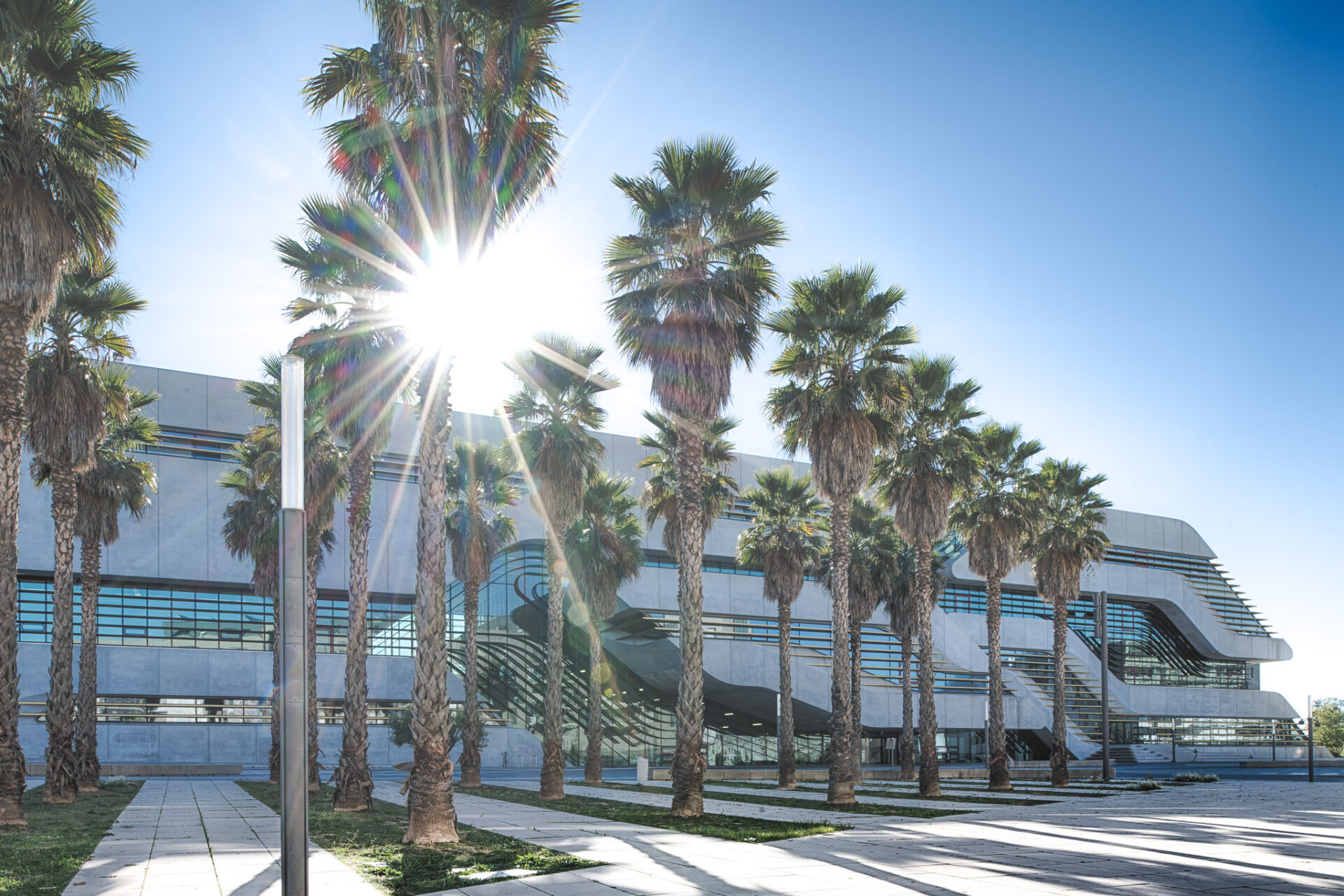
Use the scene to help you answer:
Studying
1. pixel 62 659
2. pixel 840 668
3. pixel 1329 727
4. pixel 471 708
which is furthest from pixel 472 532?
pixel 1329 727

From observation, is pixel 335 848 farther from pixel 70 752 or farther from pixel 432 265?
pixel 70 752

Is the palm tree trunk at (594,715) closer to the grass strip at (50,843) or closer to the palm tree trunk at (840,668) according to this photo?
the palm tree trunk at (840,668)

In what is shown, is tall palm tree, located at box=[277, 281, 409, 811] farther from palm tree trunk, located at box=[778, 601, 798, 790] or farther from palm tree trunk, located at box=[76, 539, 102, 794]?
palm tree trunk, located at box=[778, 601, 798, 790]

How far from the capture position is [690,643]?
2005 centimetres

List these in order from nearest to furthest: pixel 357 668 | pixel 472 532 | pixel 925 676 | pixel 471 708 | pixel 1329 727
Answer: pixel 357 668 < pixel 925 676 < pixel 471 708 < pixel 472 532 < pixel 1329 727

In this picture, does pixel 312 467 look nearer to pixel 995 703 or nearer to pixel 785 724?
pixel 785 724

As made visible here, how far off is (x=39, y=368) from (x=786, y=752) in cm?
2198

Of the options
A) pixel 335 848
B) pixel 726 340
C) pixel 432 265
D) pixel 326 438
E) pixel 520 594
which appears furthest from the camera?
pixel 520 594

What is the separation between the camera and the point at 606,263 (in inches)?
840

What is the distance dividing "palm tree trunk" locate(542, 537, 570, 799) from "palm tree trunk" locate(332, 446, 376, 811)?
5447mm

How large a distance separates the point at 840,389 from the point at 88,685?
2079 cm

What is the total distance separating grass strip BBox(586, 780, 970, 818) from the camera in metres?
21.3

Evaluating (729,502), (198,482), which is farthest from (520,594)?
(729,502)

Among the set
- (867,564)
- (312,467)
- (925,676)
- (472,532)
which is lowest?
(925,676)
